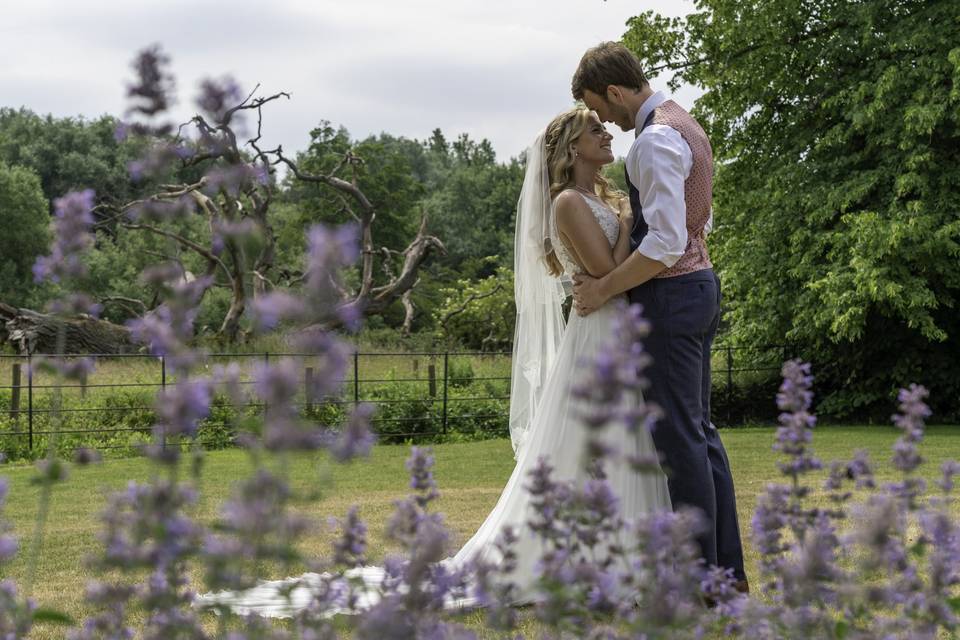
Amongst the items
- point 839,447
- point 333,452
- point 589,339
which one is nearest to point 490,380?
point 839,447

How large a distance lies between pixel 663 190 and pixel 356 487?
8178mm

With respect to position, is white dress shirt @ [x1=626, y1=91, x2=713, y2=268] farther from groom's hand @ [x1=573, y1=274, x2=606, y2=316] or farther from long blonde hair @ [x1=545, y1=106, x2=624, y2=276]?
long blonde hair @ [x1=545, y1=106, x2=624, y2=276]

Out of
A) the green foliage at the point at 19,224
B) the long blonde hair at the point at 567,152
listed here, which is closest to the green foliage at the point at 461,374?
the long blonde hair at the point at 567,152

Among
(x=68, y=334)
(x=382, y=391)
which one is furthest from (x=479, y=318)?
(x=382, y=391)

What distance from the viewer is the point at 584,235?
194 inches

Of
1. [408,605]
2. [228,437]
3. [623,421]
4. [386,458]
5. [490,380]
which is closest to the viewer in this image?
[623,421]

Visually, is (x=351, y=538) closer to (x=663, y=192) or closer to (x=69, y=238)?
(x=69, y=238)

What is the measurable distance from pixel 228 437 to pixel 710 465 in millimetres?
13807

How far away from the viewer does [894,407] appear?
857 inches

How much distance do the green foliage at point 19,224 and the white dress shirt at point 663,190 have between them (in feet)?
138

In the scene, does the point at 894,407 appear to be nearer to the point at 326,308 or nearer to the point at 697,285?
the point at 697,285

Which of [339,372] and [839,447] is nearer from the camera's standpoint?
[339,372]

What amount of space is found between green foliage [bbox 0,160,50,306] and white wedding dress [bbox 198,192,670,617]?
40.9 m

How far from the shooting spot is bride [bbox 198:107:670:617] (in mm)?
4984
